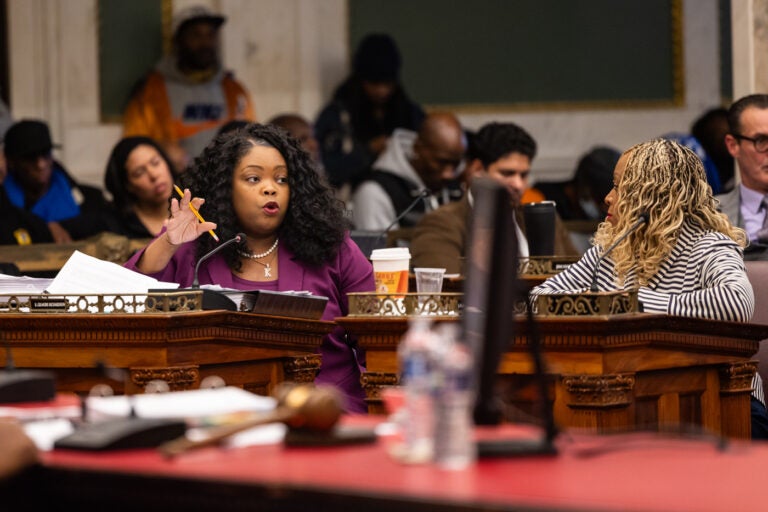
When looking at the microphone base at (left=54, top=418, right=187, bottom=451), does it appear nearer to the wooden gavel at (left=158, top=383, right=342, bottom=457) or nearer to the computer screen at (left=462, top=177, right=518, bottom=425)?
the wooden gavel at (left=158, top=383, right=342, bottom=457)

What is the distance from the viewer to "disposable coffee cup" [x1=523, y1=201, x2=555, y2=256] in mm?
5414

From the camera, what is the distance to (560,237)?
20.8 ft

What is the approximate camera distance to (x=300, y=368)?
14.6 feet

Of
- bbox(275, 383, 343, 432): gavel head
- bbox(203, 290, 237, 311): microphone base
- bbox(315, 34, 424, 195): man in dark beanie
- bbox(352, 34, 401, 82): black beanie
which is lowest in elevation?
bbox(275, 383, 343, 432): gavel head

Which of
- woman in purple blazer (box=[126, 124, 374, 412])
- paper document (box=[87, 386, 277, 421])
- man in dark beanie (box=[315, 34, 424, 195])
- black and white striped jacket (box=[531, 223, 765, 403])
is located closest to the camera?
paper document (box=[87, 386, 277, 421])

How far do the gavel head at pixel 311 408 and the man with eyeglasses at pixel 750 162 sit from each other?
12.7 feet

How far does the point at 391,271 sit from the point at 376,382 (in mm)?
339

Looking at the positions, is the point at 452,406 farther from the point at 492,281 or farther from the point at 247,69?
the point at 247,69

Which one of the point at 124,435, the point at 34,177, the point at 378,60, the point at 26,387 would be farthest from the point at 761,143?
the point at 124,435

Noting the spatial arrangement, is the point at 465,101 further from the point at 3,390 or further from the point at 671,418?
the point at 3,390

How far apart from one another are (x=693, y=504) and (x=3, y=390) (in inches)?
54.8

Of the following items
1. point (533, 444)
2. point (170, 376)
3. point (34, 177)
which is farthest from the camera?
point (34, 177)

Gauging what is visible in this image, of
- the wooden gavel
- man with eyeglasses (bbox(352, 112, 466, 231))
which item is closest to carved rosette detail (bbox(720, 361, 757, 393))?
the wooden gavel

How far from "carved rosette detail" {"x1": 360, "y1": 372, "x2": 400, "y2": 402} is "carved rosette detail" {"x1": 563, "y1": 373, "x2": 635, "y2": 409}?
1.63 ft
